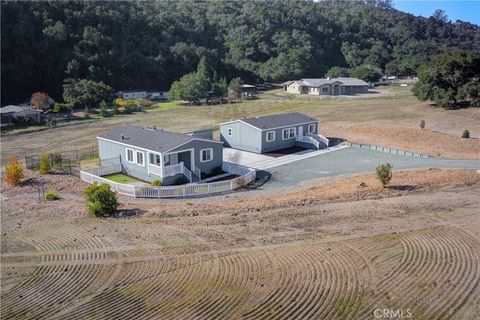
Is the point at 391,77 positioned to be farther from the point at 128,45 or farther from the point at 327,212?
the point at 327,212

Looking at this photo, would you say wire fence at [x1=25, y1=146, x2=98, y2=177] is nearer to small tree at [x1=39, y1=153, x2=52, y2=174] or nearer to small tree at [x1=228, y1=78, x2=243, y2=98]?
small tree at [x1=39, y1=153, x2=52, y2=174]


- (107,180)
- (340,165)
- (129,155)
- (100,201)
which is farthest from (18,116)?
(340,165)

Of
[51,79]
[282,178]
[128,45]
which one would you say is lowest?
[282,178]

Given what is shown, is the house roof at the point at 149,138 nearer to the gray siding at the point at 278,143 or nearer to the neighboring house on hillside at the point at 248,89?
the gray siding at the point at 278,143

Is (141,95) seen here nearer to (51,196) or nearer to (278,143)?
(278,143)

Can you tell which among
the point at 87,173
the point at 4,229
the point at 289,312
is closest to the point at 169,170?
the point at 87,173

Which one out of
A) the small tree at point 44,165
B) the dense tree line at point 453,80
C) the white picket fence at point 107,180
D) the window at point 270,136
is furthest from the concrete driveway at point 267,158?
the dense tree line at point 453,80
